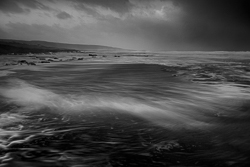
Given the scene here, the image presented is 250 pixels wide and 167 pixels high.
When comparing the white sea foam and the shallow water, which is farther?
the white sea foam

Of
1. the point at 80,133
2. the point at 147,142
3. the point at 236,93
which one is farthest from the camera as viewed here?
the point at 236,93

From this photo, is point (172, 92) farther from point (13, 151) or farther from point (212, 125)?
point (13, 151)

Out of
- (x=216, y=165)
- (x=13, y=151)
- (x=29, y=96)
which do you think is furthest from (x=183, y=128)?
(x=29, y=96)

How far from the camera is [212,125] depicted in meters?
3.97

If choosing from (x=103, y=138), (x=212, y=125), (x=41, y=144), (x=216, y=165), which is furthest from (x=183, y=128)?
(x=41, y=144)

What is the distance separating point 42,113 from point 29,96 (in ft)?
7.50

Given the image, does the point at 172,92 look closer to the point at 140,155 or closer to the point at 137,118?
the point at 137,118

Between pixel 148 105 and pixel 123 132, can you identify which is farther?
pixel 148 105

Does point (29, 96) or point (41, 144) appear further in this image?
point (29, 96)

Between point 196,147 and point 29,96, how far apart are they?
5.84 metres

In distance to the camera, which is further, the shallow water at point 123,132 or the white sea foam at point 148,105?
the white sea foam at point 148,105

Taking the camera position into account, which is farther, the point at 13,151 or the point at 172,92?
the point at 172,92

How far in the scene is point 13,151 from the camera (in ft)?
9.16

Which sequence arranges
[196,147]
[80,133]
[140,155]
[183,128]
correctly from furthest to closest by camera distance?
[183,128], [80,133], [196,147], [140,155]
